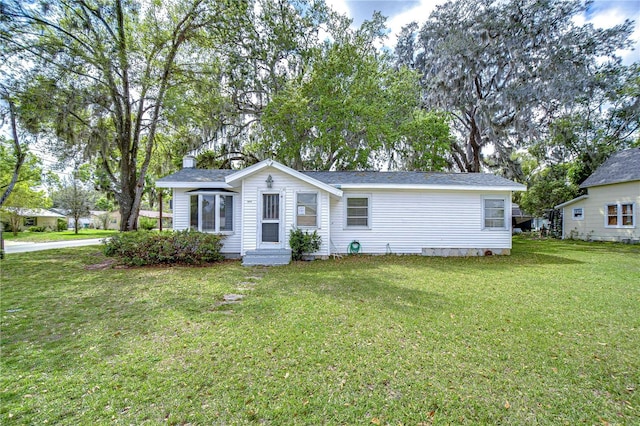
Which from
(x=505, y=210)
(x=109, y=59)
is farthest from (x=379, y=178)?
(x=109, y=59)

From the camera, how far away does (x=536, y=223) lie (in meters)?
28.5

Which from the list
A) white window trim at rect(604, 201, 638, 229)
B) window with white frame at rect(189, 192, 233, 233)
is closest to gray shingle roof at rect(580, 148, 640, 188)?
white window trim at rect(604, 201, 638, 229)

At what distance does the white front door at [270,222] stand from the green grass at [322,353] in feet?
11.1

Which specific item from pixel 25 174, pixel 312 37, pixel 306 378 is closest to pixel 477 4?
pixel 312 37

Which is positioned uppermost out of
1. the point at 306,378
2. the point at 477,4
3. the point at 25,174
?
the point at 477,4

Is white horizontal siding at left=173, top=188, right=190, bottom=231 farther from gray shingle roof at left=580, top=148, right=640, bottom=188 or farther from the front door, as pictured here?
gray shingle roof at left=580, top=148, right=640, bottom=188

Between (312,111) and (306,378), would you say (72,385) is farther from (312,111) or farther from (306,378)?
(312,111)

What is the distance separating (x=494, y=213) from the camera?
11039 millimetres

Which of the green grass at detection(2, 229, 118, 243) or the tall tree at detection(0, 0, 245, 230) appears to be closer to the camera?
the tall tree at detection(0, 0, 245, 230)

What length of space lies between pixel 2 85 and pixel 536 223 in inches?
1522

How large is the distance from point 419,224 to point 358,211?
243 centimetres

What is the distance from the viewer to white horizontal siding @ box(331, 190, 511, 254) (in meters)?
10.8

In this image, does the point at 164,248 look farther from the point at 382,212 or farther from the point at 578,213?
the point at 578,213

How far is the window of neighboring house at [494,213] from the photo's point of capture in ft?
36.1
